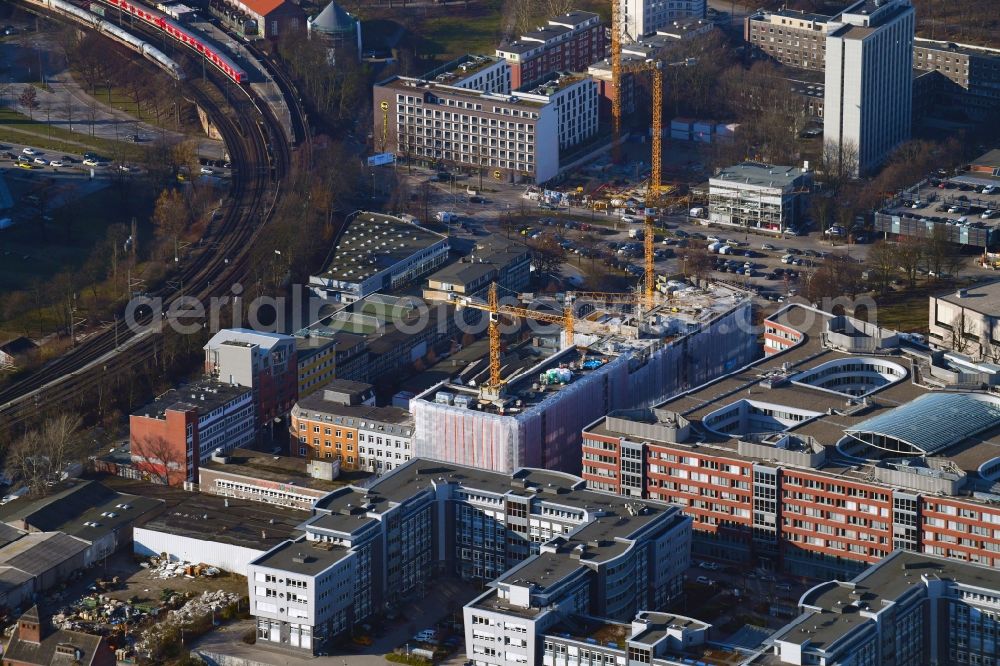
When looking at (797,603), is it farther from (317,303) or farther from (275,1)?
(275,1)

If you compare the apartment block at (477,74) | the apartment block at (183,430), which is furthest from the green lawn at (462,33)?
the apartment block at (183,430)

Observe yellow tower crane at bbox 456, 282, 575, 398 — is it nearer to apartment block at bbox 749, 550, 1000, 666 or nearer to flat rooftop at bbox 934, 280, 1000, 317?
flat rooftop at bbox 934, 280, 1000, 317

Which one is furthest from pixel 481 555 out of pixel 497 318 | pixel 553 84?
pixel 553 84

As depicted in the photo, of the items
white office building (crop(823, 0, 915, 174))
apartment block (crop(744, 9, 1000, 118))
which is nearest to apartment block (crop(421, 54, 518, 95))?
apartment block (crop(744, 9, 1000, 118))

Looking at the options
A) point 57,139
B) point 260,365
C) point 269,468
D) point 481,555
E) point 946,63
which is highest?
point 946,63

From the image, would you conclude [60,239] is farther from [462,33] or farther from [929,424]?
[929,424]
